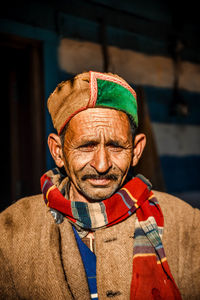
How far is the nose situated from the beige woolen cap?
0.27m

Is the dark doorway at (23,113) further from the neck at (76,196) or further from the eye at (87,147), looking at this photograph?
the eye at (87,147)

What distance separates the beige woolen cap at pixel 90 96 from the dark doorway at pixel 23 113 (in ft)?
4.83

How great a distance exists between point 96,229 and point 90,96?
81 cm

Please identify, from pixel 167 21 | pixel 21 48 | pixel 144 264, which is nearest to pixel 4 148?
pixel 21 48

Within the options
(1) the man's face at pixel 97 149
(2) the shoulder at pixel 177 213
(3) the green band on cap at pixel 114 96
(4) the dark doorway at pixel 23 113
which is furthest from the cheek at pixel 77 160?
(4) the dark doorway at pixel 23 113

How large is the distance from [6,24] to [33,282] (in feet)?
8.56

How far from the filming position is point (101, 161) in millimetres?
1403

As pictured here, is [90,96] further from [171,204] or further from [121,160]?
[171,204]

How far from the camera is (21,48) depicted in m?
2.95

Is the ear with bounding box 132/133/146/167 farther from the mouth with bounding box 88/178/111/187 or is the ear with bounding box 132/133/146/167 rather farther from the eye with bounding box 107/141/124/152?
the mouth with bounding box 88/178/111/187

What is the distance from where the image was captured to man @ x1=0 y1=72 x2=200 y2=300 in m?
1.37

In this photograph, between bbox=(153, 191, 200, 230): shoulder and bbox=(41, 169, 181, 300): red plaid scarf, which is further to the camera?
bbox=(153, 191, 200, 230): shoulder

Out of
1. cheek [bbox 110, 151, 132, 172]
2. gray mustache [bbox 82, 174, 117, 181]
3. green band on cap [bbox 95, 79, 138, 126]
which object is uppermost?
green band on cap [bbox 95, 79, 138, 126]

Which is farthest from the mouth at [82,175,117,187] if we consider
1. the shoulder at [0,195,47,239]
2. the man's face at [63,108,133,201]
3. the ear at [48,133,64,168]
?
the shoulder at [0,195,47,239]
